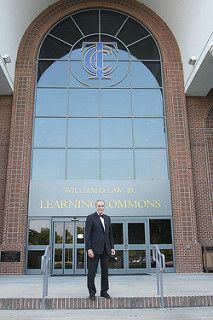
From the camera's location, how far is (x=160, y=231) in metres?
11.7

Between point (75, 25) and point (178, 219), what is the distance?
9612 millimetres

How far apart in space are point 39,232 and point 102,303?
6627 millimetres

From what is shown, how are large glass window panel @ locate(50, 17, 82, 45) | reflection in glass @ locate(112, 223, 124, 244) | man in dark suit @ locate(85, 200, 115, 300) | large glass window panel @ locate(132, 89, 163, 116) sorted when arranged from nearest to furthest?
man in dark suit @ locate(85, 200, 115, 300) < reflection in glass @ locate(112, 223, 124, 244) < large glass window panel @ locate(132, 89, 163, 116) < large glass window panel @ locate(50, 17, 82, 45)

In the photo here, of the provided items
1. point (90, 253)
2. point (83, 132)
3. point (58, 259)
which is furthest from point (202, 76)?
point (90, 253)

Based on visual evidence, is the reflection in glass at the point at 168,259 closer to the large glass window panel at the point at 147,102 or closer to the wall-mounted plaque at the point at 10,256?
the wall-mounted plaque at the point at 10,256

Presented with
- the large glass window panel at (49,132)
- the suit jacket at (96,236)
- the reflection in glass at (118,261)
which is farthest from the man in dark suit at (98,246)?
the large glass window panel at (49,132)

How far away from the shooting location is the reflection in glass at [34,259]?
36.9 ft

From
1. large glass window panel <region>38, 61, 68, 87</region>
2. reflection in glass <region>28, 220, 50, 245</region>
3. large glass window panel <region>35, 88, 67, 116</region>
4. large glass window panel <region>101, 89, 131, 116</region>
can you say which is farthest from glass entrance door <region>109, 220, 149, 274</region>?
large glass window panel <region>38, 61, 68, 87</region>

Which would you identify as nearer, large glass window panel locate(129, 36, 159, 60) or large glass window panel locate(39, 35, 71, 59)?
large glass window panel locate(39, 35, 71, 59)

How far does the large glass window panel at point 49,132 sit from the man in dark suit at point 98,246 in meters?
7.09

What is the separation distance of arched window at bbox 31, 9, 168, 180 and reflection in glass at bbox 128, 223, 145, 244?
184cm

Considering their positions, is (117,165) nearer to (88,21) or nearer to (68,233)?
(68,233)

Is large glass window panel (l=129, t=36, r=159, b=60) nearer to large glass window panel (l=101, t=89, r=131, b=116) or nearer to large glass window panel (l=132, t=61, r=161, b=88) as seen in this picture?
large glass window panel (l=132, t=61, r=161, b=88)

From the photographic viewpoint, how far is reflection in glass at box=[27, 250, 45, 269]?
36.9 feet
